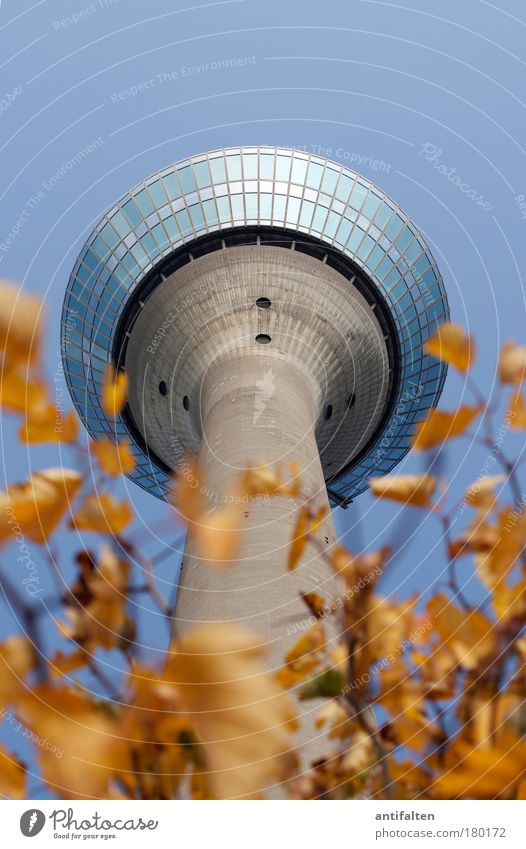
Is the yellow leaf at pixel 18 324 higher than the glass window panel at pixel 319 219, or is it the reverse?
the glass window panel at pixel 319 219

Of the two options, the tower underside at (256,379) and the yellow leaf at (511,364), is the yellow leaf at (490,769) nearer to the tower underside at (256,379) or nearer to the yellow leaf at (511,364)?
the yellow leaf at (511,364)

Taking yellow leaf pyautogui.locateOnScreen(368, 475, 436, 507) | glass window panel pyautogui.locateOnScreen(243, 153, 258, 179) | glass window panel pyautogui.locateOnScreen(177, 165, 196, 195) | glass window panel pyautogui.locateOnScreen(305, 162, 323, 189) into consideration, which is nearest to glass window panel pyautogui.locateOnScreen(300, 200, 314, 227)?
glass window panel pyautogui.locateOnScreen(305, 162, 323, 189)

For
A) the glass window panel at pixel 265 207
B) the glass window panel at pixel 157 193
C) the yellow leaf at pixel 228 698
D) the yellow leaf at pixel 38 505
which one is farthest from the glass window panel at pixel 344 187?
the yellow leaf at pixel 228 698

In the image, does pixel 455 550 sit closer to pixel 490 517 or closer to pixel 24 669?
pixel 490 517

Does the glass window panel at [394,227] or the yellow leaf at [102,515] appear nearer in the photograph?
the yellow leaf at [102,515]

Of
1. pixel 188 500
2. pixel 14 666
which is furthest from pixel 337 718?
pixel 14 666

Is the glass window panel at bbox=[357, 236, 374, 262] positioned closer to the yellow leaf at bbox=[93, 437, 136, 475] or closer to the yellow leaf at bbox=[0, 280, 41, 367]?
the yellow leaf at bbox=[93, 437, 136, 475]
